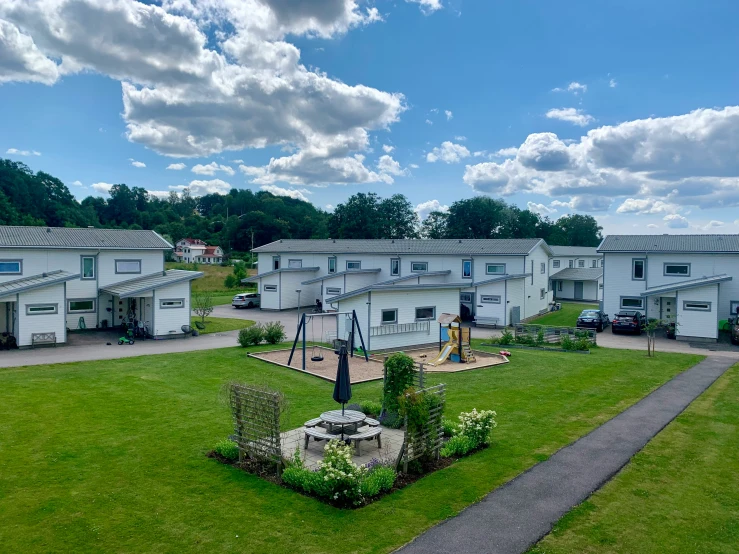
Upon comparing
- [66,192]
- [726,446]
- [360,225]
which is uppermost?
[66,192]

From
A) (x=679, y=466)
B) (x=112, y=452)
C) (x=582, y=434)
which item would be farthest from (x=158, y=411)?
(x=679, y=466)

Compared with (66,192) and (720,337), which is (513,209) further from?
(66,192)

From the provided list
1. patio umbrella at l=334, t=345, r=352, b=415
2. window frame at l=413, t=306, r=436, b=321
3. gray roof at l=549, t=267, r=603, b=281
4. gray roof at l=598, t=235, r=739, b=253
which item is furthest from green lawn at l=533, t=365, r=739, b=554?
gray roof at l=549, t=267, r=603, b=281

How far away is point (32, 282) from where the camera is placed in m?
24.2

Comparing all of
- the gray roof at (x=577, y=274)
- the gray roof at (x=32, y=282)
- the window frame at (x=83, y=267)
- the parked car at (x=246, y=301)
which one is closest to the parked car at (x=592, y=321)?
the gray roof at (x=577, y=274)

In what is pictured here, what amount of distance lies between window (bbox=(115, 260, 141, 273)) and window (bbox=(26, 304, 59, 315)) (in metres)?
5.94

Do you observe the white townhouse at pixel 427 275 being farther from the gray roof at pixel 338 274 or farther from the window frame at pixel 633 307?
the window frame at pixel 633 307

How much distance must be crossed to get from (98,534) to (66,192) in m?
96.4

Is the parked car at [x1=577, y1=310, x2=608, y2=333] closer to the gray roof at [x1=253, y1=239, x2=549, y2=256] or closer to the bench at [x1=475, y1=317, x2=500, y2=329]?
the bench at [x1=475, y1=317, x2=500, y2=329]

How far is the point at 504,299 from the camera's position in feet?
109

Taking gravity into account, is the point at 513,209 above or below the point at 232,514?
above

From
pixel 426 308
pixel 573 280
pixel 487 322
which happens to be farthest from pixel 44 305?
pixel 573 280

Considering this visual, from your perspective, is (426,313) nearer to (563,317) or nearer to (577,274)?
(563,317)

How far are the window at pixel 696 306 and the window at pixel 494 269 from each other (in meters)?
11.3
